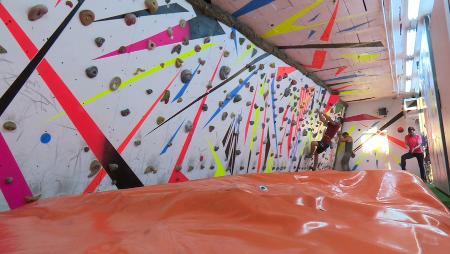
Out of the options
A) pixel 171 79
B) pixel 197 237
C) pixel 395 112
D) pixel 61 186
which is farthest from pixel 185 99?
pixel 395 112

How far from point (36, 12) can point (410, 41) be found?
396 cm

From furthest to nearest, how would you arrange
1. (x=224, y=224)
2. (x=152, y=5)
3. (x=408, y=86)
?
(x=408, y=86) → (x=152, y=5) → (x=224, y=224)

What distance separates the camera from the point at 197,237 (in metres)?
0.79

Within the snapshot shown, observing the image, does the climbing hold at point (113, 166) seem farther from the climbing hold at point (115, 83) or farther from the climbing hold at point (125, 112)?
the climbing hold at point (115, 83)

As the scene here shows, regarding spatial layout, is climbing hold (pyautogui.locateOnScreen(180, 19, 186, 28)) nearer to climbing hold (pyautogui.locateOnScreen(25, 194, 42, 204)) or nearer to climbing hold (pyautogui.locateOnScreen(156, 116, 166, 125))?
climbing hold (pyautogui.locateOnScreen(156, 116, 166, 125))

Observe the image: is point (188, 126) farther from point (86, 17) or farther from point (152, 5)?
point (86, 17)

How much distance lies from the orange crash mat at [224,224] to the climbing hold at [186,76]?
117cm

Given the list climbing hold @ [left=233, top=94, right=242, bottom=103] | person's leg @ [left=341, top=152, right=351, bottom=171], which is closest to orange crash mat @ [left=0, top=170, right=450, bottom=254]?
climbing hold @ [left=233, top=94, right=242, bottom=103]

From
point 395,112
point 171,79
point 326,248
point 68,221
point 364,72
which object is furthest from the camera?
point 395,112

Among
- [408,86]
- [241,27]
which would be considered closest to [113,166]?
[241,27]

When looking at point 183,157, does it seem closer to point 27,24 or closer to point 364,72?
Answer: point 27,24

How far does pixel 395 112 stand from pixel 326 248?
24.4 feet

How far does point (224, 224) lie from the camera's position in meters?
0.90

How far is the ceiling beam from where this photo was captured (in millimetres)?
2479
